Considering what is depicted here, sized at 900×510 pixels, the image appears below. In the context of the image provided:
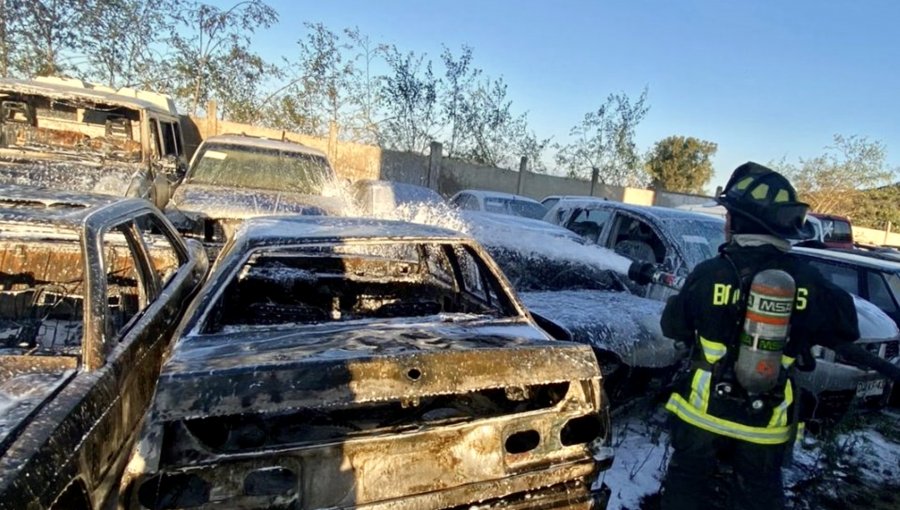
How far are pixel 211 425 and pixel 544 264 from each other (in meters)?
3.55

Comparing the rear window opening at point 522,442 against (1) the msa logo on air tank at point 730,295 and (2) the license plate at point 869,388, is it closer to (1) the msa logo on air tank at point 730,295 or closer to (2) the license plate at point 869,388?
(1) the msa logo on air tank at point 730,295

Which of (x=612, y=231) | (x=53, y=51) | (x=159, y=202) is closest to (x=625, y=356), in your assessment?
(x=612, y=231)

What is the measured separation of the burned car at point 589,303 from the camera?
12.1 feet

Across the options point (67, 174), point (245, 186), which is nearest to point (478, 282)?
point (245, 186)

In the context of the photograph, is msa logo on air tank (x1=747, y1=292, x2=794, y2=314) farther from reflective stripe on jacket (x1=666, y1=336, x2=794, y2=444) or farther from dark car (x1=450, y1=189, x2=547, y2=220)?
dark car (x1=450, y1=189, x2=547, y2=220)

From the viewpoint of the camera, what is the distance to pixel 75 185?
6.02 metres

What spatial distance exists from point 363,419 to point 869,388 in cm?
407

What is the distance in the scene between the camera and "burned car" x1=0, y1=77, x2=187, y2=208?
6.08 m

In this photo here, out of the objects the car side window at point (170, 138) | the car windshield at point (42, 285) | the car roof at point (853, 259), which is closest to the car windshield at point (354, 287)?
the car windshield at point (42, 285)

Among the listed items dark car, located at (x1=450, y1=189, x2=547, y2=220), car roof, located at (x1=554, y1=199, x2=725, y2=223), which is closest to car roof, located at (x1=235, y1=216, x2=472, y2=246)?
car roof, located at (x1=554, y1=199, x2=725, y2=223)

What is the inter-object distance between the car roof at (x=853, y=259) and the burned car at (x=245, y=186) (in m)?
5.07

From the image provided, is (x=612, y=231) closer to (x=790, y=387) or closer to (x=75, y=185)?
(x=790, y=387)

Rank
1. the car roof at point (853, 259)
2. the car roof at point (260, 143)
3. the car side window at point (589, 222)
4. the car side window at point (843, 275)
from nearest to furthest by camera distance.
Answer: the car roof at point (853, 259), the car side window at point (843, 275), the car side window at point (589, 222), the car roof at point (260, 143)

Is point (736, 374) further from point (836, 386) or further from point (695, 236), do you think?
point (695, 236)
